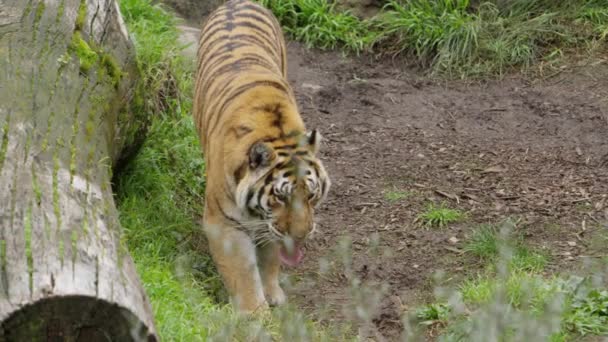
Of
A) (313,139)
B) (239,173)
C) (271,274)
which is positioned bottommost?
(271,274)

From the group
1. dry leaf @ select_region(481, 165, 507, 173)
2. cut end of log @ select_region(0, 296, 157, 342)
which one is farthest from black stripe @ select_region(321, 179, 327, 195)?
dry leaf @ select_region(481, 165, 507, 173)

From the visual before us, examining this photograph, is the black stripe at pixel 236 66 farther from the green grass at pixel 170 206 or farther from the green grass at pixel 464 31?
the green grass at pixel 464 31

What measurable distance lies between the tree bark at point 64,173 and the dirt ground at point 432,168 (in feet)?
4.87

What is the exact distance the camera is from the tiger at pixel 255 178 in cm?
498

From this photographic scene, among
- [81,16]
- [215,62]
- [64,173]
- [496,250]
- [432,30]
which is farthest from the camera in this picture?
[432,30]

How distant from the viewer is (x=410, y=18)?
8953 mm

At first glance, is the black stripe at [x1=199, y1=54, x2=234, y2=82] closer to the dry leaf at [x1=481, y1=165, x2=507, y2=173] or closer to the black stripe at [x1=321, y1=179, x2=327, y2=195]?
the black stripe at [x1=321, y1=179, x2=327, y2=195]

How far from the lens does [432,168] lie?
722cm

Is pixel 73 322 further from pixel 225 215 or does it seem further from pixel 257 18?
pixel 257 18

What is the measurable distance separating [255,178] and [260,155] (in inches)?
4.7

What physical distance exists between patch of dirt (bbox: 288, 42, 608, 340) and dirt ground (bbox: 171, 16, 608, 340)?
1 cm

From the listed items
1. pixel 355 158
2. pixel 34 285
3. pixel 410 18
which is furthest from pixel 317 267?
pixel 410 18

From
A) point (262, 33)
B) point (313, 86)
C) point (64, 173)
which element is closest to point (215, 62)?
point (262, 33)

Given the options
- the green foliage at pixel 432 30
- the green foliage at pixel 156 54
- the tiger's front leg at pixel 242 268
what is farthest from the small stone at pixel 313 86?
the tiger's front leg at pixel 242 268
